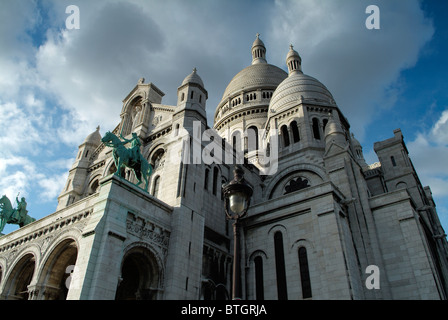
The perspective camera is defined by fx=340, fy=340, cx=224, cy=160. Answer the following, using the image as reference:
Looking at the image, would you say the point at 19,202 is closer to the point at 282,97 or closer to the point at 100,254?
the point at 100,254

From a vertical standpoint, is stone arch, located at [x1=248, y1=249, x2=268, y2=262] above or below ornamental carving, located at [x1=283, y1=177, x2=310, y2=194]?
below

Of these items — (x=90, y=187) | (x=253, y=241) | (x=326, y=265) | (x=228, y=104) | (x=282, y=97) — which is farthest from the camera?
(x=228, y=104)

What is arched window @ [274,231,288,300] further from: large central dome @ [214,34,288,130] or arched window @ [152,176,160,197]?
large central dome @ [214,34,288,130]

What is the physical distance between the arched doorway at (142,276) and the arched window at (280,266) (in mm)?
7522

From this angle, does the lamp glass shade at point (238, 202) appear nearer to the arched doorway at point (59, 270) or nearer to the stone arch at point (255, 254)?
the arched doorway at point (59, 270)

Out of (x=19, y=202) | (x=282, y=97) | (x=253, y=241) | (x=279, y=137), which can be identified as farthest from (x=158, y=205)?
(x=282, y=97)

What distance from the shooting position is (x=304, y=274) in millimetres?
19891

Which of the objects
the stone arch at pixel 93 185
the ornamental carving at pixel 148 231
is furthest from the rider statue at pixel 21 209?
the ornamental carving at pixel 148 231

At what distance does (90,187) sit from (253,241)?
53.3 ft

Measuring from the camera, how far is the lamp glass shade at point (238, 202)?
10172mm

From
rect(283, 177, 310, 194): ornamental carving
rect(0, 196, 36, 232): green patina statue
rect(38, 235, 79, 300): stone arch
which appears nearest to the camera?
rect(38, 235, 79, 300): stone arch

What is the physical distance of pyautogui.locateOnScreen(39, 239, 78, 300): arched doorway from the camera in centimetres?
1831

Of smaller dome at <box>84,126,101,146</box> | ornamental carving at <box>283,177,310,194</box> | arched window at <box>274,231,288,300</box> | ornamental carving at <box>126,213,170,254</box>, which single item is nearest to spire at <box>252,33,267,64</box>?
smaller dome at <box>84,126,101,146</box>
